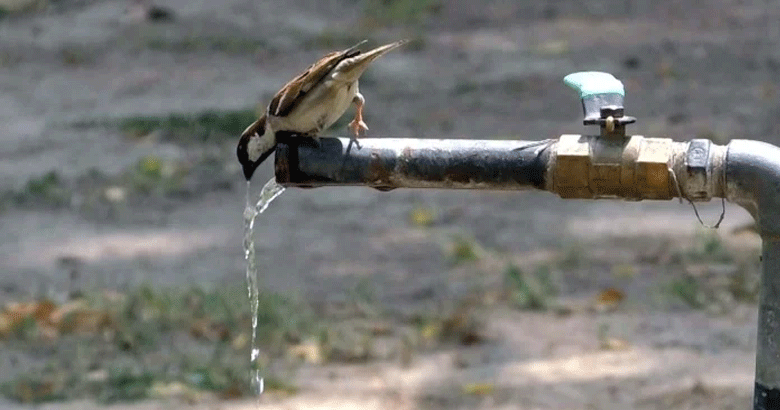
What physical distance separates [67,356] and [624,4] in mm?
7315

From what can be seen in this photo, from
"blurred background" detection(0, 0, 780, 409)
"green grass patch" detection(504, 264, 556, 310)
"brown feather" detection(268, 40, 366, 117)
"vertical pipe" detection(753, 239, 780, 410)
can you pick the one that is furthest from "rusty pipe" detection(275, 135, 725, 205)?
"green grass patch" detection(504, 264, 556, 310)

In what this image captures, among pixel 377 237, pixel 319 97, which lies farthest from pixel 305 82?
pixel 377 237

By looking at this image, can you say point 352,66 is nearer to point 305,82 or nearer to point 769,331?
point 305,82

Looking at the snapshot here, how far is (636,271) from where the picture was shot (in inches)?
234

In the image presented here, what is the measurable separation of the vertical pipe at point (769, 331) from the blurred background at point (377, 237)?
2.19 m

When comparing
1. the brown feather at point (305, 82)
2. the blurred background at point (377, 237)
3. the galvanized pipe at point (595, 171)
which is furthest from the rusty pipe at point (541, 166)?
the blurred background at point (377, 237)

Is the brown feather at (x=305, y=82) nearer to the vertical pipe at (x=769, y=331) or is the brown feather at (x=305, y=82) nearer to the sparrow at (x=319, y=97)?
the sparrow at (x=319, y=97)

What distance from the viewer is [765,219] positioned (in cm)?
218

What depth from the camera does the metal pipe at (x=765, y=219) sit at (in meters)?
2.18

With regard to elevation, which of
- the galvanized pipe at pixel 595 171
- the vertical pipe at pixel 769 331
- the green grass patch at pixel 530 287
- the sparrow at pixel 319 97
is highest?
the sparrow at pixel 319 97

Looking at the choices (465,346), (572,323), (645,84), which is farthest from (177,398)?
(645,84)

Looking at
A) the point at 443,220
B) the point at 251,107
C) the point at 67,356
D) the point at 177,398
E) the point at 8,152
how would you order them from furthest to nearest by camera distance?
the point at 251,107
the point at 8,152
the point at 443,220
the point at 67,356
the point at 177,398

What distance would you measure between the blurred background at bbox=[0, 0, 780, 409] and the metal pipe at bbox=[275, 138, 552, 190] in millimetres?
2196

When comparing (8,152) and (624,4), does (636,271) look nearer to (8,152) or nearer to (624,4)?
(8,152)
